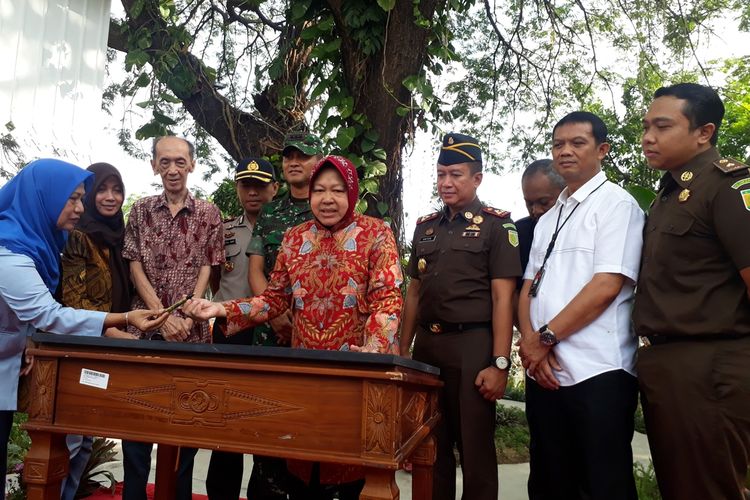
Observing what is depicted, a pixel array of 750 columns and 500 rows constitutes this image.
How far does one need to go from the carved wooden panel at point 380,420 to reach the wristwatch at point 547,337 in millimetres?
942

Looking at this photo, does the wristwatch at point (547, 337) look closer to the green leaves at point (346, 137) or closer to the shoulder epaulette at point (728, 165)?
the shoulder epaulette at point (728, 165)

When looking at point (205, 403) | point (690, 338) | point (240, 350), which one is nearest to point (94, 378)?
point (205, 403)

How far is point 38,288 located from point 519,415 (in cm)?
569

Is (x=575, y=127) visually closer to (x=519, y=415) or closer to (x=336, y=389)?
(x=336, y=389)

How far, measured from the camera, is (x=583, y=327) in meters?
2.29

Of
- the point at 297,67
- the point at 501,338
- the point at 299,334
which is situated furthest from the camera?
the point at 297,67

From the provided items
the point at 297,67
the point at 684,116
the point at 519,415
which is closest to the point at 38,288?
the point at 684,116

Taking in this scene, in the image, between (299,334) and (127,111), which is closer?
(299,334)

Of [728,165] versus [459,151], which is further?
[459,151]

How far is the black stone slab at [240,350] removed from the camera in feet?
5.33

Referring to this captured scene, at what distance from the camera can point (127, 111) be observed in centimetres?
583

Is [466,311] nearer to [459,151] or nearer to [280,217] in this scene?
[459,151]

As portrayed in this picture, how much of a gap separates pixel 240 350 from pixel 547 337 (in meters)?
1.24

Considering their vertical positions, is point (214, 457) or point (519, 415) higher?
point (214, 457)
